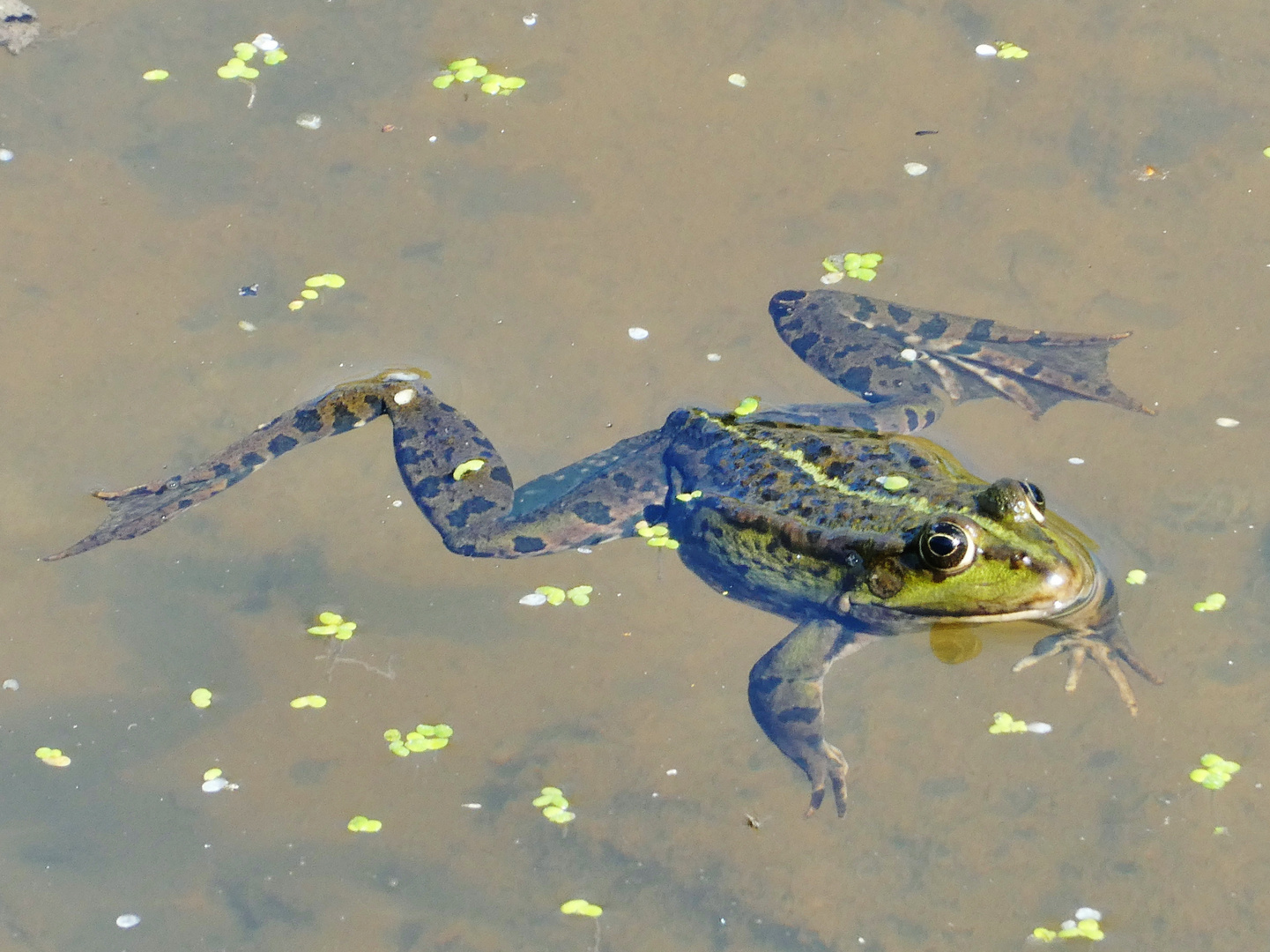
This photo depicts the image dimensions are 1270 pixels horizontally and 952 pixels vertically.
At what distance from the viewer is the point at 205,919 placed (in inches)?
160

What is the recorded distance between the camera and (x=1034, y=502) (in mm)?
4352

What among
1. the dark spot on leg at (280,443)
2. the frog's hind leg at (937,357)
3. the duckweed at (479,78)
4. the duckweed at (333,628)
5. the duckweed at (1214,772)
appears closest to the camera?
the duckweed at (1214,772)

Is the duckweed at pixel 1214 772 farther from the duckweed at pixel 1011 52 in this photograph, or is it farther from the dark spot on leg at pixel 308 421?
the duckweed at pixel 1011 52

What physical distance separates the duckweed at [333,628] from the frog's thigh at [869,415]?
1.99m

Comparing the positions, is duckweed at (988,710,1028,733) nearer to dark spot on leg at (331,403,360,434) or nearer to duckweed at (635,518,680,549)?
duckweed at (635,518,680,549)

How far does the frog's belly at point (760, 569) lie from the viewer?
4.56 metres

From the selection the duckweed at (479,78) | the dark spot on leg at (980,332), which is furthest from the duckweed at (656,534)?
the duckweed at (479,78)

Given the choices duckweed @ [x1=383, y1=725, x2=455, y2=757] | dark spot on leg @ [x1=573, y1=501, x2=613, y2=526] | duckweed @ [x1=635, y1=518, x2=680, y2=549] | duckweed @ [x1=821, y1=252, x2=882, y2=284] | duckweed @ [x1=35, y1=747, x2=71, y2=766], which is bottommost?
duckweed @ [x1=35, y1=747, x2=71, y2=766]

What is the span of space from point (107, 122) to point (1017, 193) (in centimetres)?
519

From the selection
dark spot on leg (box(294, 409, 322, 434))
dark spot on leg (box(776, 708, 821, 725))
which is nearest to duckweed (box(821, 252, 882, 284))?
dark spot on leg (box(776, 708, 821, 725))

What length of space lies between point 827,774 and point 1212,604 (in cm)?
171

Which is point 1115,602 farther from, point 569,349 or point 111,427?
point 111,427

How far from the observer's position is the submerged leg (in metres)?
4.95

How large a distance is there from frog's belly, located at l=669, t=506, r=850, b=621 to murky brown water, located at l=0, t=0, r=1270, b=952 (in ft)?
0.36
